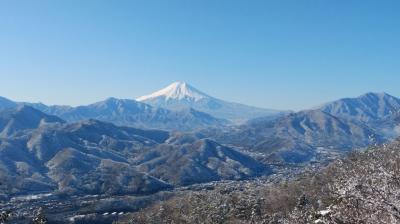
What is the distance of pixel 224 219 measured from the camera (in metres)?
76.3

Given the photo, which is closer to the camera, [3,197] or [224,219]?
[224,219]

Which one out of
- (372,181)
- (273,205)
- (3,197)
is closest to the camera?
(372,181)

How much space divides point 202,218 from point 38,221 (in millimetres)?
31579

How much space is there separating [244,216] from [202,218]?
6888 millimetres

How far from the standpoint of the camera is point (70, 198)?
189250 millimetres

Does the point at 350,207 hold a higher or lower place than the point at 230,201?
higher

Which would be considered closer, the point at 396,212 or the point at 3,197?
the point at 396,212

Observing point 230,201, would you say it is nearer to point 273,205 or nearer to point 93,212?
point 273,205

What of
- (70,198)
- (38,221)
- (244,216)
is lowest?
(70,198)

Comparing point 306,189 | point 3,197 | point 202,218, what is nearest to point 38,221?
point 202,218

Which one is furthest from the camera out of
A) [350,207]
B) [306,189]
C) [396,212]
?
[306,189]

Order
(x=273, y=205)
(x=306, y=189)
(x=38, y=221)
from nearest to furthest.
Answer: (x=38, y=221), (x=273, y=205), (x=306, y=189)

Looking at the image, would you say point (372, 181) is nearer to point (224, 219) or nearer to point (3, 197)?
point (224, 219)

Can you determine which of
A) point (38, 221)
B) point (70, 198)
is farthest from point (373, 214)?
point (70, 198)
